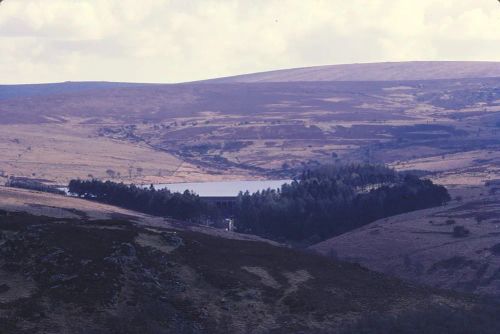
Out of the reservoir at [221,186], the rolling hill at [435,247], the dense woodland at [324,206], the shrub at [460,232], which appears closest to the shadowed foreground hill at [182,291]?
the rolling hill at [435,247]

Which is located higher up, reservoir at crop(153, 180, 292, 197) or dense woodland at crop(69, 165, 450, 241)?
dense woodland at crop(69, 165, 450, 241)

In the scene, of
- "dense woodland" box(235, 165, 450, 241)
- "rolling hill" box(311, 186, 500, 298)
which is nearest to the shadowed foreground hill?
"rolling hill" box(311, 186, 500, 298)

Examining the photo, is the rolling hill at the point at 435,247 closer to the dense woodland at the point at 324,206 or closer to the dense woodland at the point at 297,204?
the dense woodland at the point at 324,206

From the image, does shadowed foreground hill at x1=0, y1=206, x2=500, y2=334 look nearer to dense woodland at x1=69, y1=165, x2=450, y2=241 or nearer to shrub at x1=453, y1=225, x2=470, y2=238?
shrub at x1=453, y1=225, x2=470, y2=238

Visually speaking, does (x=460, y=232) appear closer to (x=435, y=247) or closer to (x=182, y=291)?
(x=435, y=247)

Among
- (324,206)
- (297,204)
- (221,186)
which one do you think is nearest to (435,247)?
(297,204)

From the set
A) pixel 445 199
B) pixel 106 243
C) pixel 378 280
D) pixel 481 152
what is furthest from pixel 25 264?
pixel 481 152
